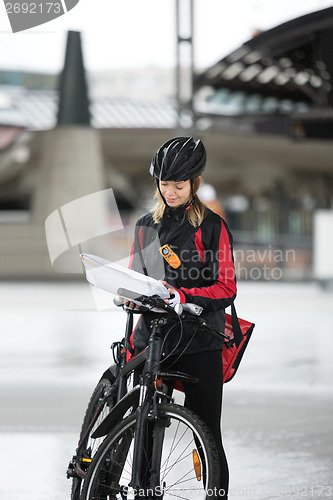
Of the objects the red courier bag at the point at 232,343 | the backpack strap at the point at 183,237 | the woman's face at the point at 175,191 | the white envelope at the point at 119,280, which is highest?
the woman's face at the point at 175,191

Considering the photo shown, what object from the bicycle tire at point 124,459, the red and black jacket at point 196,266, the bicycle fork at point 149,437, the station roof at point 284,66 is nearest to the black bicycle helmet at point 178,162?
the red and black jacket at point 196,266

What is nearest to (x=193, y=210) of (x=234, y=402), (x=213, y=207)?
(x=234, y=402)

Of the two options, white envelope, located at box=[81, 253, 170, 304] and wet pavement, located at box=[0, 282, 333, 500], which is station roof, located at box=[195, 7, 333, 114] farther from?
white envelope, located at box=[81, 253, 170, 304]

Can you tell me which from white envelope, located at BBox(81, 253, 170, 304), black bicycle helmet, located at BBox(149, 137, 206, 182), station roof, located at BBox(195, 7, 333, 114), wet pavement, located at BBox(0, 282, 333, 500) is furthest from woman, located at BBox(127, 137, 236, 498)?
station roof, located at BBox(195, 7, 333, 114)

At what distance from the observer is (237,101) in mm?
32969

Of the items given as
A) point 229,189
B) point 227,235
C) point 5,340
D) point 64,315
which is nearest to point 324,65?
point 64,315

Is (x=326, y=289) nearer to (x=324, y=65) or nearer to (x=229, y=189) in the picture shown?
(x=324, y=65)

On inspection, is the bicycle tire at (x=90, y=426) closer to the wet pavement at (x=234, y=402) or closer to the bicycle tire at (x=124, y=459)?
the bicycle tire at (x=124, y=459)

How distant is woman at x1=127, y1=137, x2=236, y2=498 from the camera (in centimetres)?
367

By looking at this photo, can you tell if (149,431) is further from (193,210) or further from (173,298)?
(193,210)

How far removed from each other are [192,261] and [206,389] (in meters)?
0.55

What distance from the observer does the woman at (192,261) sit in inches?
144

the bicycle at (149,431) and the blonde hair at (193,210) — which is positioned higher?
the blonde hair at (193,210)

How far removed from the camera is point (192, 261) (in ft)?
12.0
